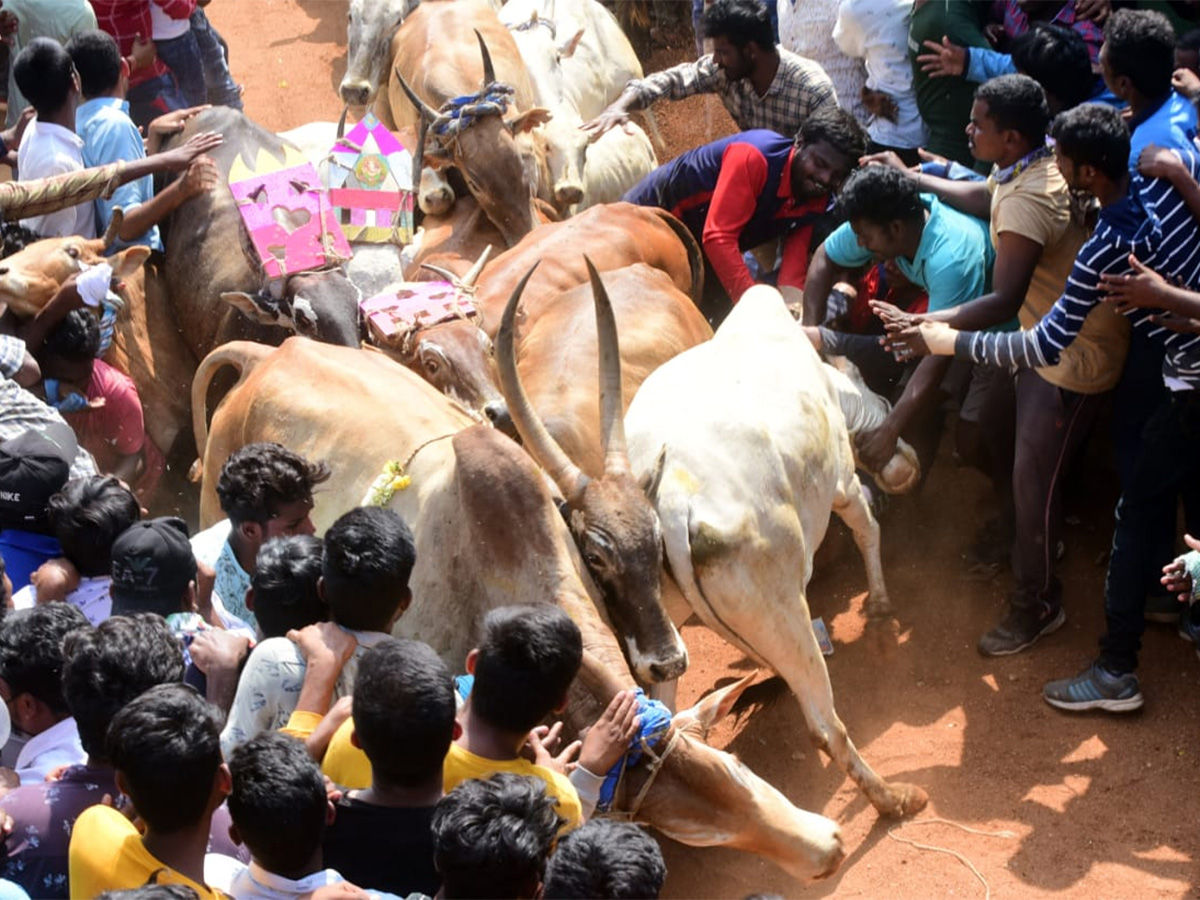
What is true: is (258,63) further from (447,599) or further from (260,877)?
(260,877)

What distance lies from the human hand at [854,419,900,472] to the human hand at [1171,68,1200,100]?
189 cm

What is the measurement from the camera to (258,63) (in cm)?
1393

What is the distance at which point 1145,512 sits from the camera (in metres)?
5.95

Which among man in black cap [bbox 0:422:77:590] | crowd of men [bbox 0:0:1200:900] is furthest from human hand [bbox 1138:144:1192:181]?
man in black cap [bbox 0:422:77:590]

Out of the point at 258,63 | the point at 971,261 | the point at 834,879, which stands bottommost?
the point at 834,879

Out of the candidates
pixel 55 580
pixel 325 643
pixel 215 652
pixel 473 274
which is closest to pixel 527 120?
pixel 473 274

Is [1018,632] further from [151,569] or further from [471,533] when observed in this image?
[151,569]

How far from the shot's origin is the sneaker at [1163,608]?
6.51 m

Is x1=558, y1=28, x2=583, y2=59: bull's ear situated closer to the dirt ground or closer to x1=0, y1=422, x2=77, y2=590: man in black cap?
the dirt ground

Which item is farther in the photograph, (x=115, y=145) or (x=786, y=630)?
(x=115, y=145)

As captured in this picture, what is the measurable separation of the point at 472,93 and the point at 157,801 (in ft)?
21.3

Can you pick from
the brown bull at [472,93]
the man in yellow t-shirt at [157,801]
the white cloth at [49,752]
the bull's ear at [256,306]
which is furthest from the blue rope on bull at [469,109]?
the man in yellow t-shirt at [157,801]

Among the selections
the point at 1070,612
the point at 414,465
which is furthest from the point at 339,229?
the point at 1070,612

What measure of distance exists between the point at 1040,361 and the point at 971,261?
877 mm
